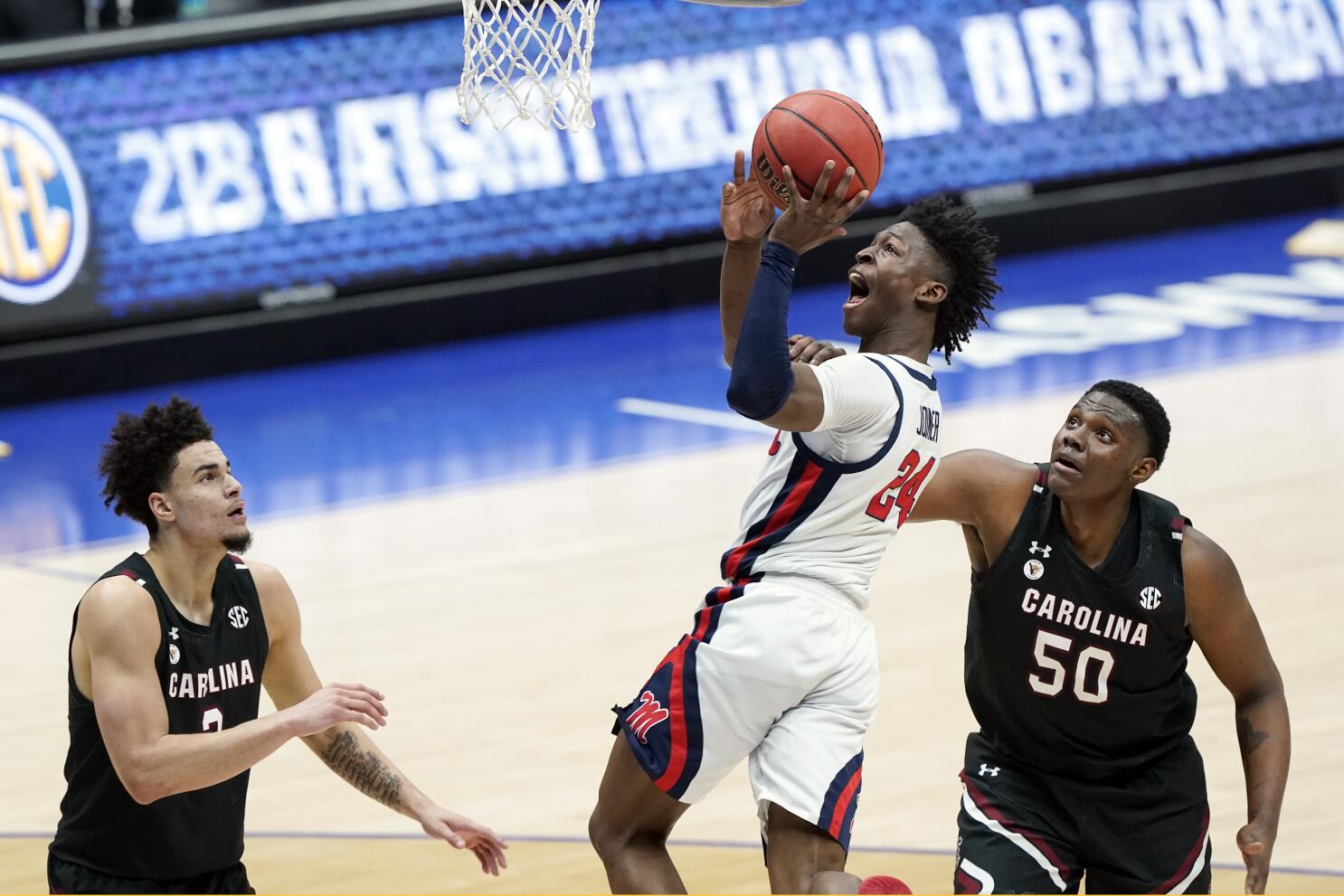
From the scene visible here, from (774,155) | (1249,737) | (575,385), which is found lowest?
(575,385)

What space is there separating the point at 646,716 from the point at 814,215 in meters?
1.08

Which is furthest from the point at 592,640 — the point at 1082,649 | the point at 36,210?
the point at 36,210

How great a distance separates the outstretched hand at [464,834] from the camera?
4320 millimetres

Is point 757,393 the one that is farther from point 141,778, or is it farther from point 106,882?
point 106,882

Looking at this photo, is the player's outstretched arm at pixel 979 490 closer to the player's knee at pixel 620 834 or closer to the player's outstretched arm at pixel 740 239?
the player's outstretched arm at pixel 740 239

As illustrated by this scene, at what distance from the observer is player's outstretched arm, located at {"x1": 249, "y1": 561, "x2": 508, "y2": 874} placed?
4496 mm

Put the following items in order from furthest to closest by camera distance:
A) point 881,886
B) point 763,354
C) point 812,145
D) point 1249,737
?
point 1249,737, point 812,145, point 881,886, point 763,354

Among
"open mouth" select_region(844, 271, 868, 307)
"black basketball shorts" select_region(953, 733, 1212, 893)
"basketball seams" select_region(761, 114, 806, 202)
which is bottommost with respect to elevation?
"black basketball shorts" select_region(953, 733, 1212, 893)

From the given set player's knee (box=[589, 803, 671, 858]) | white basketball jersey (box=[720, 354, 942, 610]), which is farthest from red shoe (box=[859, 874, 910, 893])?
white basketball jersey (box=[720, 354, 942, 610])

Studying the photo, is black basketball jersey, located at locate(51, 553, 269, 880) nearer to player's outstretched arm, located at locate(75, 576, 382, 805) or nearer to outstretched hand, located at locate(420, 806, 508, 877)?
player's outstretched arm, located at locate(75, 576, 382, 805)

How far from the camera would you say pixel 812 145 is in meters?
4.34

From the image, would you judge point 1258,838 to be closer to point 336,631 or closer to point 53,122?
point 336,631

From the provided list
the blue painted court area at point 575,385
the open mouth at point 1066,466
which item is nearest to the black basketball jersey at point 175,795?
the open mouth at point 1066,466

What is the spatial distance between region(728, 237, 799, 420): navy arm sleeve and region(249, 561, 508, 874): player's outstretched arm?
116cm
